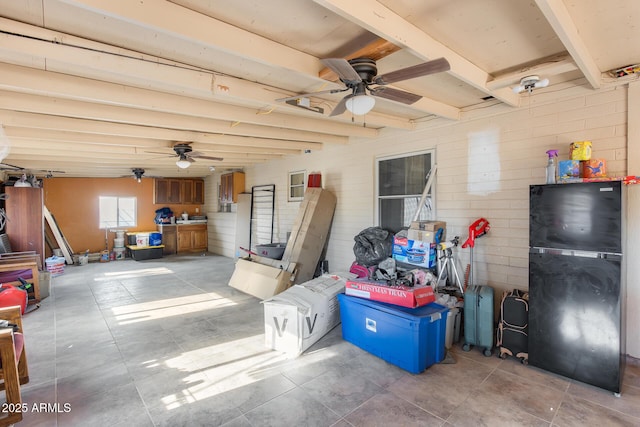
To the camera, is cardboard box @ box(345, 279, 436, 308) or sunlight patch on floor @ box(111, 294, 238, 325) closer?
cardboard box @ box(345, 279, 436, 308)

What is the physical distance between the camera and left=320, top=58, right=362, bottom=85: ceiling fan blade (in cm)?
186

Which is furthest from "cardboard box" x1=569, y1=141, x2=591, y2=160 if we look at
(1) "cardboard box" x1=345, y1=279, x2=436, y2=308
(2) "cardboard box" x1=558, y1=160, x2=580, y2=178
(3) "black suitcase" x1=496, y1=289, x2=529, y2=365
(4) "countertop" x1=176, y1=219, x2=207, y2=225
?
(4) "countertop" x1=176, y1=219, x2=207, y2=225

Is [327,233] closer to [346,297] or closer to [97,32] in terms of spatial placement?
[346,297]

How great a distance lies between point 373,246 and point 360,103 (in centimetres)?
259

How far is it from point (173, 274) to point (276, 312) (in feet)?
15.1

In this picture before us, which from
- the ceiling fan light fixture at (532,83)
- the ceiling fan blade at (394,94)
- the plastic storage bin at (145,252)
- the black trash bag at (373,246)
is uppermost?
the ceiling fan light fixture at (532,83)

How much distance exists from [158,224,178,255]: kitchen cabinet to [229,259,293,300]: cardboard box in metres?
4.99

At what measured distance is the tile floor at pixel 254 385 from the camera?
87.7 inches

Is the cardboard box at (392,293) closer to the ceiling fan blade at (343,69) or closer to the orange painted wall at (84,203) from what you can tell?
the ceiling fan blade at (343,69)

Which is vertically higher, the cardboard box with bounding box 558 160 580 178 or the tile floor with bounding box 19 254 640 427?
the cardboard box with bounding box 558 160 580 178

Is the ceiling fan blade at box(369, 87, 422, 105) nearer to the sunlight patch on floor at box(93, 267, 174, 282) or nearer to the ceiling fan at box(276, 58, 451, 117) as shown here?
the ceiling fan at box(276, 58, 451, 117)

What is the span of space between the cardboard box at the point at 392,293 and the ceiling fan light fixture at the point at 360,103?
1733 millimetres

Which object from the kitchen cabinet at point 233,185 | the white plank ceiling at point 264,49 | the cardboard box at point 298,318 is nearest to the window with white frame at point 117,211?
the kitchen cabinet at point 233,185

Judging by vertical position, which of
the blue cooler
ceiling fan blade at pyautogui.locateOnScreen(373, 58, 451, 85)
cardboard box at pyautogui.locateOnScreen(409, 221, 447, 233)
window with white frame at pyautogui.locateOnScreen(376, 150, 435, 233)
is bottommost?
the blue cooler
